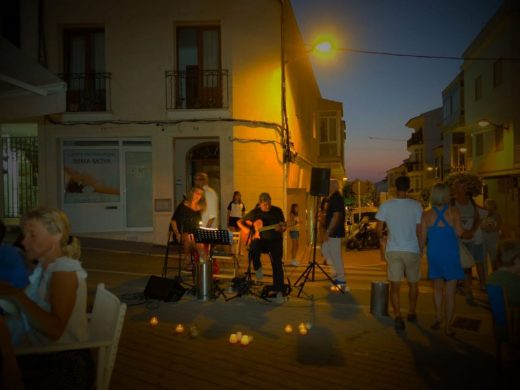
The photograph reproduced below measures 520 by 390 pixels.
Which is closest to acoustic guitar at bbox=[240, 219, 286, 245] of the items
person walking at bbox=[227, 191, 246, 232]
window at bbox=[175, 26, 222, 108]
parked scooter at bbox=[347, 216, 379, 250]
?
person walking at bbox=[227, 191, 246, 232]

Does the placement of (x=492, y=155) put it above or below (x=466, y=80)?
below

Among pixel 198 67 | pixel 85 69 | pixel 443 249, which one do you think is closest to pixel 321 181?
pixel 443 249

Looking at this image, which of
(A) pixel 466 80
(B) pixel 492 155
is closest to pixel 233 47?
(B) pixel 492 155

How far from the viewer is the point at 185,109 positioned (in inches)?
495

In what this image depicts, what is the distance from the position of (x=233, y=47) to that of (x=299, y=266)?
21.1 feet

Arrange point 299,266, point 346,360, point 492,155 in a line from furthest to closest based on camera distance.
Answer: point 492,155 < point 299,266 < point 346,360

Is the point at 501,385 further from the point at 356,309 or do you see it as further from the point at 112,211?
the point at 112,211

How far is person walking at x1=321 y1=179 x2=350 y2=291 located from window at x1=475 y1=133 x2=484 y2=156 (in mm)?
22184

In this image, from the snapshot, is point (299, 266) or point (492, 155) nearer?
point (299, 266)

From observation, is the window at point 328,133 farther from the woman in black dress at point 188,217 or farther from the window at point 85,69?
the woman in black dress at point 188,217

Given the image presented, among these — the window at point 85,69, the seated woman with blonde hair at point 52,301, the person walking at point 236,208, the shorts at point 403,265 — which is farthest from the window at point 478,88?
the seated woman with blonde hair at point 52,301

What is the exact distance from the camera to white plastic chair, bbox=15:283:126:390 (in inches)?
104

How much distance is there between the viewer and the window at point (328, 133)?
2459cm

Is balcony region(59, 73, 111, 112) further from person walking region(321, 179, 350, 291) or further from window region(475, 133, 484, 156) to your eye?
window region(475, 133, 484, 156)
